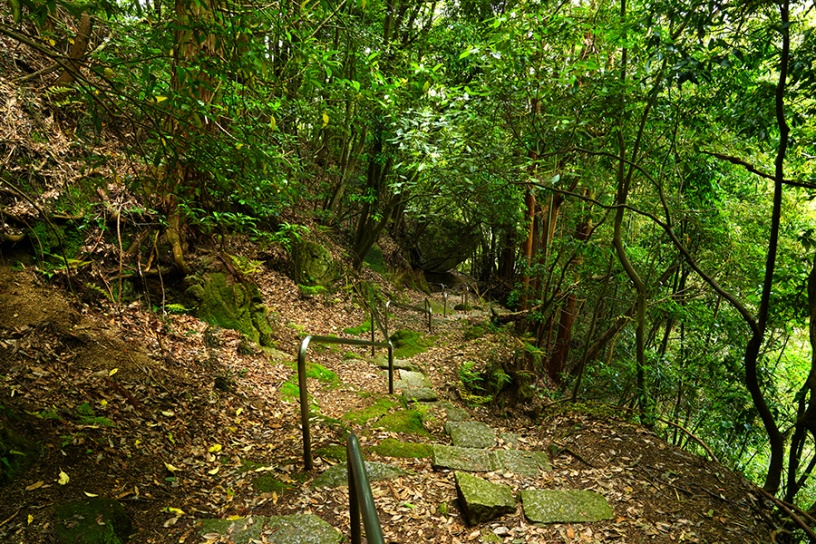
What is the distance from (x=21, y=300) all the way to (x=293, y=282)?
571 centimetres

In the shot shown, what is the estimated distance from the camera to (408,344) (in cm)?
866

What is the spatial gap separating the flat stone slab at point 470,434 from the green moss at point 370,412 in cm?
75

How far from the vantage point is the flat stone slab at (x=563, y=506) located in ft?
10.2

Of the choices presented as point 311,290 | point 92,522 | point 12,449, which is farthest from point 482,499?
point 311,290

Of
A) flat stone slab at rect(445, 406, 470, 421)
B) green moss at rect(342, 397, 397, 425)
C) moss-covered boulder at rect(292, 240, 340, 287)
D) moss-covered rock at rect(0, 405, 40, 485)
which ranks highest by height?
moss-covered boulder at rect(292, 240, 340, 287)

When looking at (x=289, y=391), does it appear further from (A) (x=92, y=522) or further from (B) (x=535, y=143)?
(B) (x=535, y=143)

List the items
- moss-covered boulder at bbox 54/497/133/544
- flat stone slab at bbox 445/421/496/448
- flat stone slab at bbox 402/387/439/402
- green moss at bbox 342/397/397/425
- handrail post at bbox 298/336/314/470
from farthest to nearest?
1. flat stone slab at bbox 402/387/439/402
2. green moss at bbox 342/397/397/425
3. flat stone slab at bbox 445/421/496/448
4. handrail post at bbox 298/336/314/470
5. moss-covered boulder at bbox 54/497/133/544

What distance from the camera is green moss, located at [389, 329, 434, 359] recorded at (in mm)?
8273

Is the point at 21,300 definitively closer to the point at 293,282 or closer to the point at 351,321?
the point at 293,282

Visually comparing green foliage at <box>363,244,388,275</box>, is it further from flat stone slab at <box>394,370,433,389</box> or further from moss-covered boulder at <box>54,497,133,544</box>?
moss-covered boulder at <box>54,497,133,544</box>

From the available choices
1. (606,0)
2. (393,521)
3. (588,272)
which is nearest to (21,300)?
(393,521)

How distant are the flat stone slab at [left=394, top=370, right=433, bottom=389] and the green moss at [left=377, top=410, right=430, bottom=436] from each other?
1320 millimetres

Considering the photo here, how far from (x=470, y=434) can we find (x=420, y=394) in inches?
53.5

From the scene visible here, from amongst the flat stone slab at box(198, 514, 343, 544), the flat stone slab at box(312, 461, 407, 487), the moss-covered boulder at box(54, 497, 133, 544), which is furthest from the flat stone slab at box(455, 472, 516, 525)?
the moss-covered boulder at box(54, 497, 133, 544)
